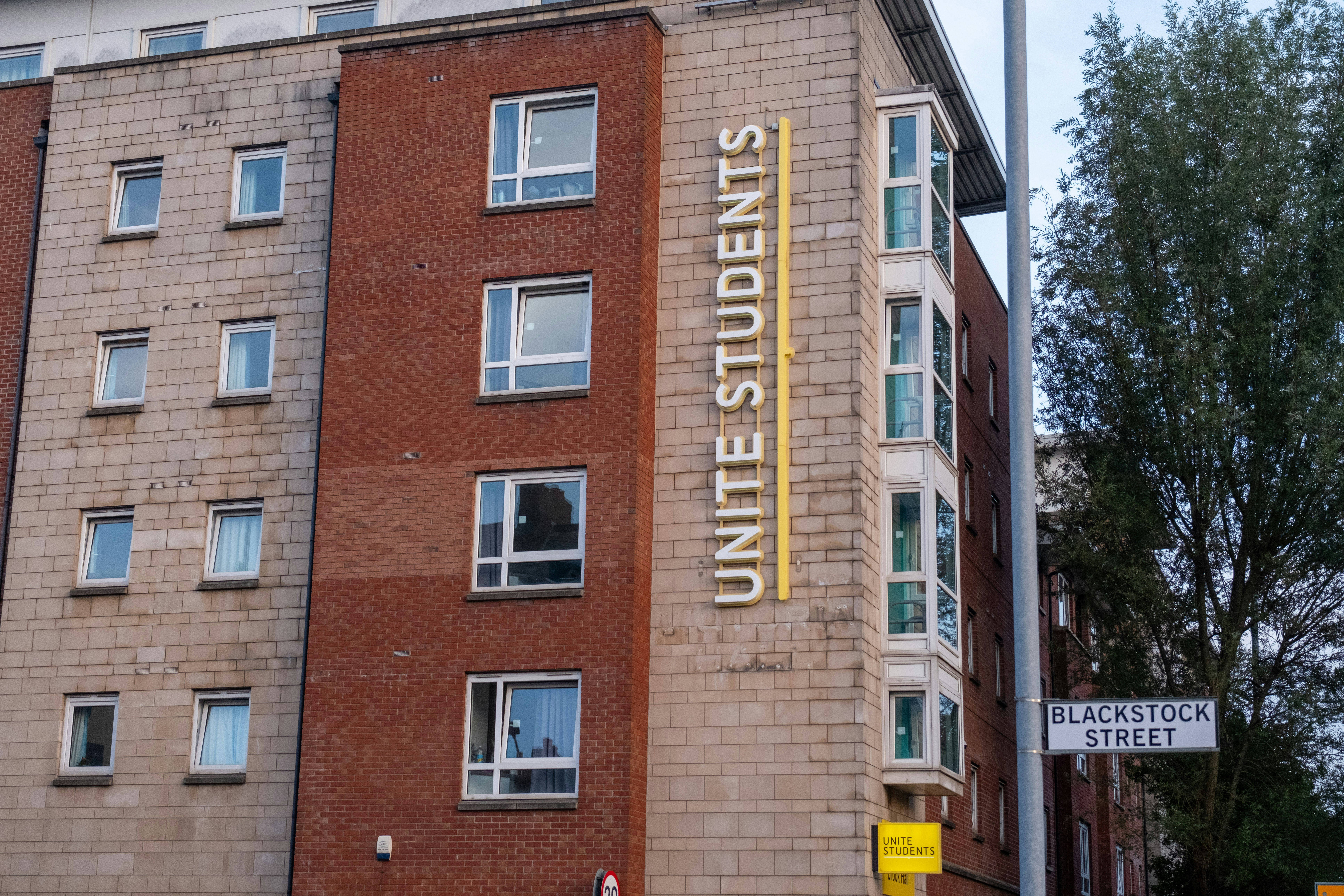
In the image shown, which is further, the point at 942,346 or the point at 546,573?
the point at 942,346

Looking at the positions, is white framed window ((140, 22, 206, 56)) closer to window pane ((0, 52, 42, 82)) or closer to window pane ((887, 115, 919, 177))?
window pane ((0, 52, 42, 82))

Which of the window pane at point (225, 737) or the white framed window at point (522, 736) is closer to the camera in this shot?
the white framed window at point (522, 736)

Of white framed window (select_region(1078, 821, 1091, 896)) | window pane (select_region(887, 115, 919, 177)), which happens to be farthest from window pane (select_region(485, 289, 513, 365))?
white framed window (select_region(1078, 821, 1091, 896))

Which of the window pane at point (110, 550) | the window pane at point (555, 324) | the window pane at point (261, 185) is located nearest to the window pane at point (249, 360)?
the window pane at point (261, 185)

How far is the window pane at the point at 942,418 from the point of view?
955 inches

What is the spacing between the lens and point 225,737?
2362cm

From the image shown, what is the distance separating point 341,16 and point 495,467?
410 inches

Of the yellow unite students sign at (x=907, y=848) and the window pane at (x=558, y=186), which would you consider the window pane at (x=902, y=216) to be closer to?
the window pane at (x=558, y=186)

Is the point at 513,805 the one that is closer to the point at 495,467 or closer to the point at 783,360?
the point at 495,467

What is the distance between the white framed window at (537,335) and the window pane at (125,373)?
617cm

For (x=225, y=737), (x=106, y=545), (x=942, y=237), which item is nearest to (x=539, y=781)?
(x=225, y=737)

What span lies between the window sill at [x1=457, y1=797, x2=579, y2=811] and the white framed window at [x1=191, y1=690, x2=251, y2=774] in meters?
4.21

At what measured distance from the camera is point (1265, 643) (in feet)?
96.4

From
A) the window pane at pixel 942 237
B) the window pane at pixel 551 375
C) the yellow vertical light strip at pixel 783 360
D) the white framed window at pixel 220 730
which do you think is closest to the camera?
the yellow vertical light strip at pixel 783 360
